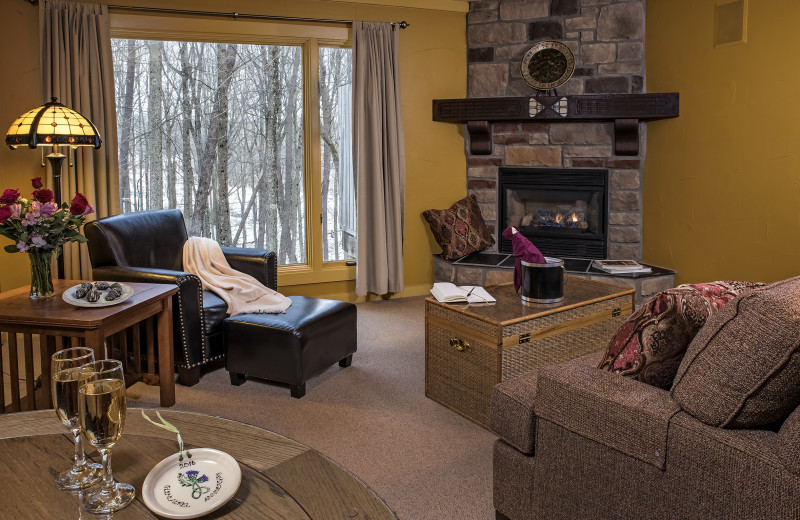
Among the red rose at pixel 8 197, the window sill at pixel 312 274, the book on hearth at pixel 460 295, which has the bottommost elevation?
the window sill at pixel 312 274

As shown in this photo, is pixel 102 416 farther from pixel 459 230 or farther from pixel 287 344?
pixel 459 230

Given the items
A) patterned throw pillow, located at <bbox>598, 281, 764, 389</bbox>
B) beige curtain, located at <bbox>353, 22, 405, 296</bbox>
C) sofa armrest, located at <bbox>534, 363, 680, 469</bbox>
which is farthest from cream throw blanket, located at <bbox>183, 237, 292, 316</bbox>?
patterned throw pillow, located at <bbox>598, 281, 764, 389</bbox>

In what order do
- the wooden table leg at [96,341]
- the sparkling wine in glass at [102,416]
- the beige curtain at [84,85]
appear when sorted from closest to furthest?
the sparkling wine in glass at [102,416] → the wooden table leg at [96,341] → the beige curtain at [84,85]

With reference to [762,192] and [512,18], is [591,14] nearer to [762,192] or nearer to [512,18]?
[512,18]

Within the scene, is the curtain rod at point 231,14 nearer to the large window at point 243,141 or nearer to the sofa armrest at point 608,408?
the large window at point 243,141

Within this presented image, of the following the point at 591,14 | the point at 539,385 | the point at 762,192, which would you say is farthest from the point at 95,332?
the point at 591,14

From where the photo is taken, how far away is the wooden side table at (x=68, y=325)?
2.78 metres

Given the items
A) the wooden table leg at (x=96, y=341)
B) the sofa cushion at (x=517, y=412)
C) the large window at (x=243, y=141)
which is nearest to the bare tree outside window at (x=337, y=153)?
the large window at (x=243, y=141)

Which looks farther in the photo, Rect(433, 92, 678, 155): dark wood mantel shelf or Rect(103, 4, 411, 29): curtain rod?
Rect(433, 92, 678, 155): dark wood mantel shelf

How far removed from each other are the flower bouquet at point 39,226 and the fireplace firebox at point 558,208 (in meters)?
3.49

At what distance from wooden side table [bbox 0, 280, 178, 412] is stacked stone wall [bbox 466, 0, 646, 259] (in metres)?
3.19

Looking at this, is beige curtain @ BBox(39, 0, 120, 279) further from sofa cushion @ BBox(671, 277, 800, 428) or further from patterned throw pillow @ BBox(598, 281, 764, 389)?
sofa cushion @ BBox(671, 277, 800, 428)

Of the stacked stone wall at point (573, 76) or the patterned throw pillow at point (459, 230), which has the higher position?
the stacked stone wall at point (573, 76)

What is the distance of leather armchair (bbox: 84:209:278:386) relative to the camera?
3535mm
